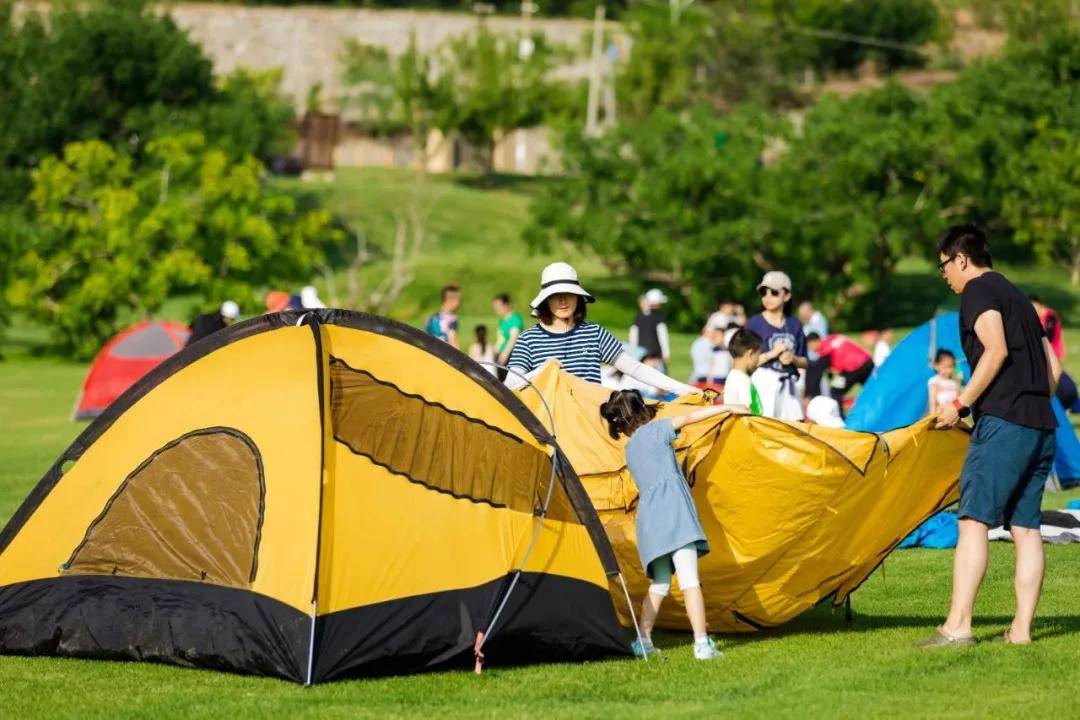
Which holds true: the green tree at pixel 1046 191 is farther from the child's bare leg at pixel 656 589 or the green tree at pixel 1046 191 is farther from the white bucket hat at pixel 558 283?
the child's bare leg at pixel 656 589

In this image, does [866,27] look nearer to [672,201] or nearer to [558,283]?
[672,201]

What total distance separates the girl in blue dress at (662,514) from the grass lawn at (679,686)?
0.22 m

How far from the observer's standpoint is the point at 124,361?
87.3 ft

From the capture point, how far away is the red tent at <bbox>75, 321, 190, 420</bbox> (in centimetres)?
2578

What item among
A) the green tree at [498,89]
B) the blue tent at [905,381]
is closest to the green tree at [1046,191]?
the green tree at [498,89]

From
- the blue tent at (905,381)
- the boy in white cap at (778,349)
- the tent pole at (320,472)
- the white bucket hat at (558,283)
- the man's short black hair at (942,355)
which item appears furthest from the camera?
the blue tent at (905,381)

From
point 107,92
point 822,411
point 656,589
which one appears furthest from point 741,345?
point 107,92

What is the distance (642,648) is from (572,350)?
1961 mm

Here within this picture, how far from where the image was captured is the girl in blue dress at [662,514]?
801 centimetres

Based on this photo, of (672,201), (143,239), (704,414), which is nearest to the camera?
(704,414)

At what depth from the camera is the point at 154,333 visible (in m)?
27.5

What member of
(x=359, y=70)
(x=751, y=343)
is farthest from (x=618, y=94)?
(x=751, y=343)

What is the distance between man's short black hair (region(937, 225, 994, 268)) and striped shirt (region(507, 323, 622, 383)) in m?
2.06

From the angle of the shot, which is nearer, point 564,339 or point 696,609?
point 696,609
